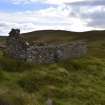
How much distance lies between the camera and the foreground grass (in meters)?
27.1

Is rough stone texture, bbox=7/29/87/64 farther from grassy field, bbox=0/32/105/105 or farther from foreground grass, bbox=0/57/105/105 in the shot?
foreground grass, bbox=0/57/105/105

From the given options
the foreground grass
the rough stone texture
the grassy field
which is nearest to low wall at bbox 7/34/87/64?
the rough stone texture

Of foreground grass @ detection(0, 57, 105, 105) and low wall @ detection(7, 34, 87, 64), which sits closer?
foreground grass @ detection(0, 57, 105, 105)

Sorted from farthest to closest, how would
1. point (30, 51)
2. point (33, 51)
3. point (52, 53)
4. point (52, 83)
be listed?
point (52, 53) → point (33, 51) → point (30, 51) → point (52, 83)

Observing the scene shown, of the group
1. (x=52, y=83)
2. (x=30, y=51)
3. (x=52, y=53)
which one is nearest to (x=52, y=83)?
(x=52, y=83)

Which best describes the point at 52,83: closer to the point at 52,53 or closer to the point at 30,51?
the point at 30,51

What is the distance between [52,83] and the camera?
31.9 m

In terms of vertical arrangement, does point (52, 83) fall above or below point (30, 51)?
below

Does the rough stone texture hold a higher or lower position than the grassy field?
higher

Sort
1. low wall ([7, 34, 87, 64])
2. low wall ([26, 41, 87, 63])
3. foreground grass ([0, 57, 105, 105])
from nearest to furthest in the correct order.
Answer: foreground grass ([0, 57, 105, 105])
low wall ([7, 34, 87, 64])
low wall ([26, 41, 87, 63])

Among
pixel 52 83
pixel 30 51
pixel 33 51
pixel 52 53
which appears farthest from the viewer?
pixel 52 53

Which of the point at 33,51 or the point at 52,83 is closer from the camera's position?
the point at 52,83

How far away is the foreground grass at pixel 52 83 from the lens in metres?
27.1

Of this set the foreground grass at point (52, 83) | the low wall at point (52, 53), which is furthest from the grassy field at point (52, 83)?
the low wall at point (52, 53)
